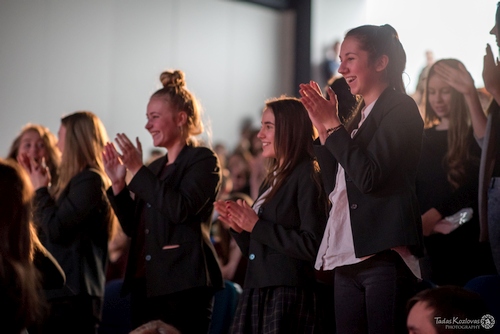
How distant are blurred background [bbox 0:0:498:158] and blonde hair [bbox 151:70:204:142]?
2.56 meters

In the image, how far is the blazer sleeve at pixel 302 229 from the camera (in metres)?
2.58

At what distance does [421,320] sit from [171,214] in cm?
126

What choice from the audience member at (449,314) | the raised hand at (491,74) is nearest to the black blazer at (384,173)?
the audience member at (449,314)

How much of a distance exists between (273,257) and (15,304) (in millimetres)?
993

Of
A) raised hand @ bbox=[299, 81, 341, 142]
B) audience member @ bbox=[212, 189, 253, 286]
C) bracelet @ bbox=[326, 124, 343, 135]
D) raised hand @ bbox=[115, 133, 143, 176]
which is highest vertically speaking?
raised hand @ bbox=[299, 81, 341, 142]

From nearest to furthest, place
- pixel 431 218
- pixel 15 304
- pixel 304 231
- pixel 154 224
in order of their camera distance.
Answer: pixel 15 304 < pixel 304 231 < pixel 154 224 < pixel 431 218

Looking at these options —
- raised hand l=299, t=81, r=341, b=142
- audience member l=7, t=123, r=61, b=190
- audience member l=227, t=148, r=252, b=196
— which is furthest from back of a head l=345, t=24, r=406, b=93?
audience member l=227, t=148, r=252, b=196

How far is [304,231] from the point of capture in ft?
8.60

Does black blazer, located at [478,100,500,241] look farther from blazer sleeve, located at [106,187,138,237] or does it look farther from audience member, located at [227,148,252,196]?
audience member, located at [227,148,252,196]

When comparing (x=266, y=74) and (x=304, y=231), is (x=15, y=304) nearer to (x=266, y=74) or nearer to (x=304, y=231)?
(x=304, y=231)

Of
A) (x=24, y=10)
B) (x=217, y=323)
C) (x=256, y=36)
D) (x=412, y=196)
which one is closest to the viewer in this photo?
(x=412, y=196)

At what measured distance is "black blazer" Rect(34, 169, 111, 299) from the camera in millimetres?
3287

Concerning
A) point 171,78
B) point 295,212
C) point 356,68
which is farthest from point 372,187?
point 171,78

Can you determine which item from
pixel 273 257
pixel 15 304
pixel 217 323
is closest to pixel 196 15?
pixel 217 323
